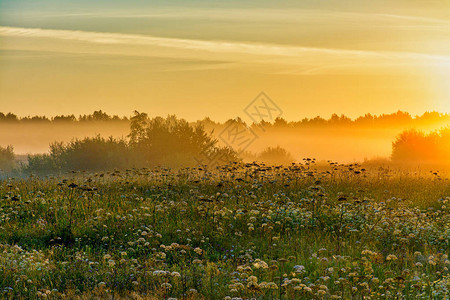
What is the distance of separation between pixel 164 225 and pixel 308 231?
10.4ft

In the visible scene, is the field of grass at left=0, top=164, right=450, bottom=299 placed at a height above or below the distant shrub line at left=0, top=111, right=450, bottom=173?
below

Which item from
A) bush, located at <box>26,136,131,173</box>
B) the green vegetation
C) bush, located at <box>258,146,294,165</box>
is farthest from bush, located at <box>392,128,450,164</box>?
bush, located at <box>26,136,131,173</box>

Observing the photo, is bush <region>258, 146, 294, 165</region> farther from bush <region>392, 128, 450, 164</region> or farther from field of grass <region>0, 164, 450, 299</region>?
field of grass <region>0, 164, 450, 299</region>

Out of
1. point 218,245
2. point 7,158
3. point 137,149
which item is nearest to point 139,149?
point 137,149

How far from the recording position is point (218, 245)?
10.4 m

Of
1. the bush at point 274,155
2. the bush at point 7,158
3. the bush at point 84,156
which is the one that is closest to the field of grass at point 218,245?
the bush at point 84,156

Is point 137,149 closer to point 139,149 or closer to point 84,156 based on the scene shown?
point 139,149

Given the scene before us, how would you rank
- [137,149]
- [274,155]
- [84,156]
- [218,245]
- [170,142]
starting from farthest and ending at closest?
[274,155] < [137,149] < [84,156] < [170,142] < [218,245]

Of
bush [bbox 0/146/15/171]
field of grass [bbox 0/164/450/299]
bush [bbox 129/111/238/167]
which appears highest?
bush [bbox 129/111/238/167]

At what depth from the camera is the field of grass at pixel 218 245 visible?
7527mm

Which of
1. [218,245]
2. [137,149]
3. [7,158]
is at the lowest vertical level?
[218,245]

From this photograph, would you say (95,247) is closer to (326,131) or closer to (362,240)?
(362,240)

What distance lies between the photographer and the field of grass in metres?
7.53

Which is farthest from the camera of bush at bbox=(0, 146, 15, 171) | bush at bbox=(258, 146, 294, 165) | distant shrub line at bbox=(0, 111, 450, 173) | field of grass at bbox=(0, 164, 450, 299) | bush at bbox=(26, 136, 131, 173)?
bush at bbox=(258, 146, 294, 165)
